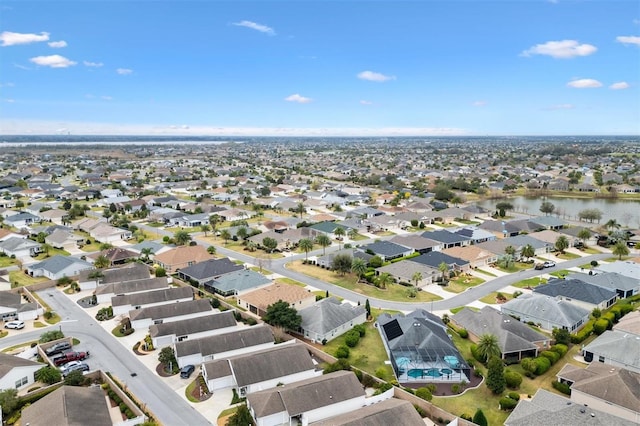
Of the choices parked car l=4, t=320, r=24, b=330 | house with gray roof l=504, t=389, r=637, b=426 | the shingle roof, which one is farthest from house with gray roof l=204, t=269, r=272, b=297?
house with gray roof l=504, t=389, r=637, b=426

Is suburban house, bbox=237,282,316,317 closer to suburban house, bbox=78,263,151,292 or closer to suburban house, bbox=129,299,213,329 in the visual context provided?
suburban house, bbox=129,299,213,329

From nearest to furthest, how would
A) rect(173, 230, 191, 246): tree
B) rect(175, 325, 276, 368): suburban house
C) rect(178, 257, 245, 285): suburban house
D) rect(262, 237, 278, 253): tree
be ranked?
1. rect(175, 325, 276, 368): suburban house
2. rect(178, 257, 245, 285): suburban house
3. rect(262, 237, 278, 253): tree
4. rect(173, 230, 191, 246): tree

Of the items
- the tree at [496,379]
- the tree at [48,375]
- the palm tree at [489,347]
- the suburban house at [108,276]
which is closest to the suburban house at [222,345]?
the tree at [48,375]

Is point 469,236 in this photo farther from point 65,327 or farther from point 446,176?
point 446,176

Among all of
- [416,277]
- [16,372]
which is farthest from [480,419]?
[16,372]

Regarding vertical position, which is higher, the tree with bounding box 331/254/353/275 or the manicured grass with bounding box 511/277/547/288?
the tree with bounding box 331/254/353/275

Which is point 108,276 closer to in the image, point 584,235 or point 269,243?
point 269,243
